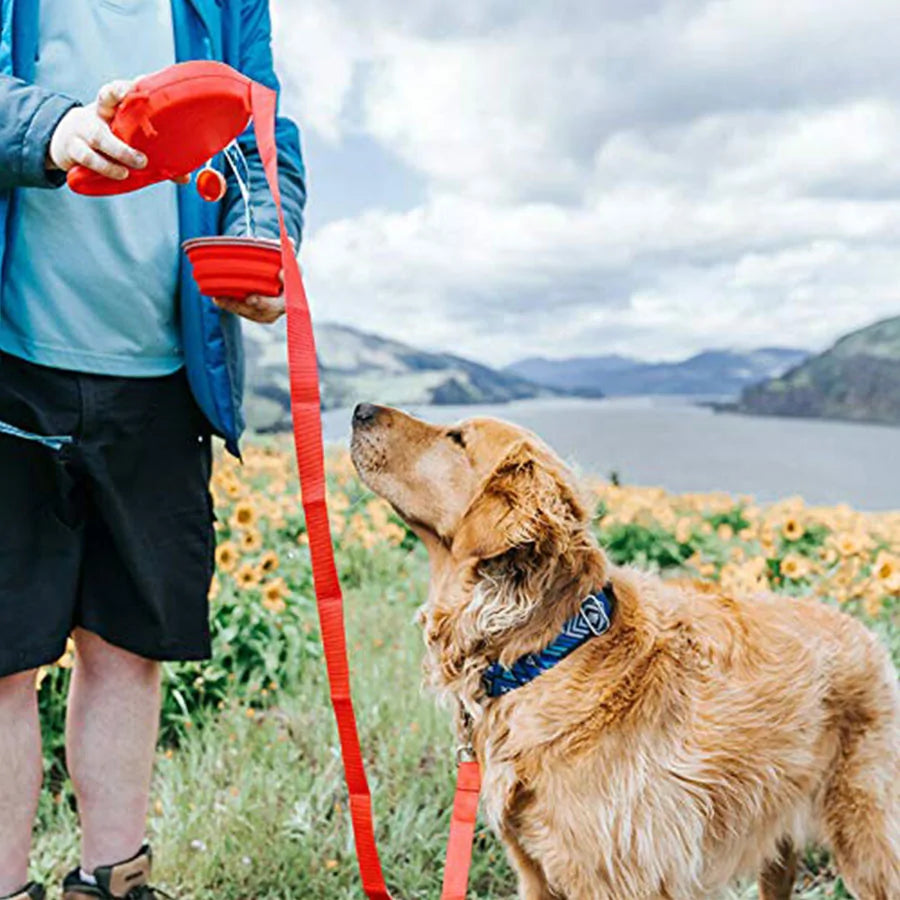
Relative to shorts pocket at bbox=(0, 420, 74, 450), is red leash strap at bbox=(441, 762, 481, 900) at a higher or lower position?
lower

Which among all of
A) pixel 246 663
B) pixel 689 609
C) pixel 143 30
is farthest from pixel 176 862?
pixel 143 30

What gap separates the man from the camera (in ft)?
6.95

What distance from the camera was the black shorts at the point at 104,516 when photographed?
215 centimetres

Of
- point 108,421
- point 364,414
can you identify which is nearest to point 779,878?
point 364,414

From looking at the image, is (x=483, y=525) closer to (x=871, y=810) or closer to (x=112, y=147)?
(x=112, y=147)

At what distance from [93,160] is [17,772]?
1.40 meters

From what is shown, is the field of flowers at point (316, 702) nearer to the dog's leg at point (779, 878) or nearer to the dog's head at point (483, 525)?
the dog's leg at point (779, 878)

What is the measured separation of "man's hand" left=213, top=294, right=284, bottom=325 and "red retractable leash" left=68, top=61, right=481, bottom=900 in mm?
83

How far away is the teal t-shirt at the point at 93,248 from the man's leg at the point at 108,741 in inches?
28.5

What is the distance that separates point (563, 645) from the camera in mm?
2191

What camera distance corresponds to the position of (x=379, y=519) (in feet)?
20.2

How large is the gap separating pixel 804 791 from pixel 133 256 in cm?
204

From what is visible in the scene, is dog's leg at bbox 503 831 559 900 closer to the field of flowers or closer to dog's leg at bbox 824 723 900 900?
the field of flowers

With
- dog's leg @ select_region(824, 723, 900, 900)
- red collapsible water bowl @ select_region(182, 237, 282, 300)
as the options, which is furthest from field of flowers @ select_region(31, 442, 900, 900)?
red collapsible water bowl @ select_region(182, 237, 282, 300)
